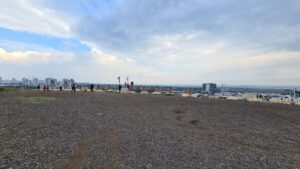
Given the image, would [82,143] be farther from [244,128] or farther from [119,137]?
[244,128]

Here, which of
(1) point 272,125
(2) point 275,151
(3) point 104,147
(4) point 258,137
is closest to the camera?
(3) point 104,147

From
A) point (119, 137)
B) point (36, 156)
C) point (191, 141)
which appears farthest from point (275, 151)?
point (36, 156)

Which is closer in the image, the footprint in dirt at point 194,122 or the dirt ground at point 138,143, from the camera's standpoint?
the dirt ground at point 138,143

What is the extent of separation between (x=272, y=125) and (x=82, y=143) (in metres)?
12.3

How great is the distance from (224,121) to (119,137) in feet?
29.7

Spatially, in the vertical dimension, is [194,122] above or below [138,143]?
above

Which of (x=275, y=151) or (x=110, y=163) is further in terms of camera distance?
(x=275, y=151)

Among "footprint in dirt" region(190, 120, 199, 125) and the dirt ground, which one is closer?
the dirt ground

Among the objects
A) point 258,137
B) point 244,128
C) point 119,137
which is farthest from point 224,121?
point 119,137

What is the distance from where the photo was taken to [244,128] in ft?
59.7

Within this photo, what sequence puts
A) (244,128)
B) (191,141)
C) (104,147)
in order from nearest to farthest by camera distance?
1. (104,147)
2. (191,141)
3. (244,128)

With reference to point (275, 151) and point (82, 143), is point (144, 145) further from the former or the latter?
point (275, 151)

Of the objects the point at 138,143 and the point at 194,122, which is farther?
the point at 194,122

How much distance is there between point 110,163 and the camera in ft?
32.1
